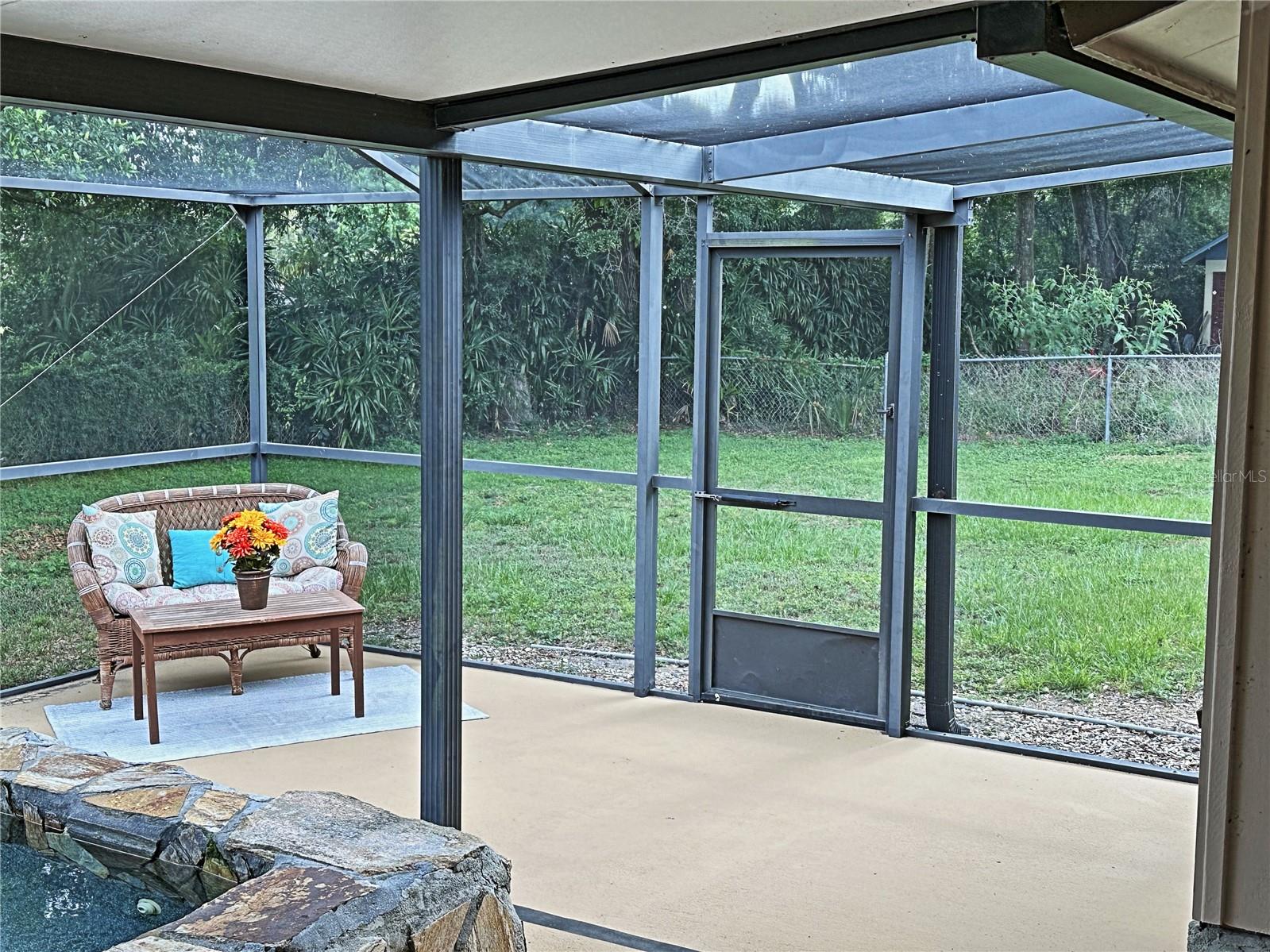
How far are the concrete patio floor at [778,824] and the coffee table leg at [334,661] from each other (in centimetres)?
49

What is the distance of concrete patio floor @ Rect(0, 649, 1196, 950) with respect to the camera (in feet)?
12.1

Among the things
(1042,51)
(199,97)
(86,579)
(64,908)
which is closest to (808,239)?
(199,97)

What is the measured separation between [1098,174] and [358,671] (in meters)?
3.99

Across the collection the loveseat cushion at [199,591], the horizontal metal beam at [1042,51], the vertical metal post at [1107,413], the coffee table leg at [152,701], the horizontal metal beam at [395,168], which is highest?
the horizontal metal beam at [395,168]

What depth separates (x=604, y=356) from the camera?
7238 millimetres

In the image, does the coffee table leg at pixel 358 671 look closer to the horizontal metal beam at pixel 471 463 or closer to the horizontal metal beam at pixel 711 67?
the horizontal metal beam at pixel 471 463

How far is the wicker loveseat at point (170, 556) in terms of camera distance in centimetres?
579

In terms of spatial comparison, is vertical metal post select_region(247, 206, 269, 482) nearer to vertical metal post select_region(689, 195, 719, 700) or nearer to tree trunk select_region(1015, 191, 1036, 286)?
vertical metal post select_region(689, 195, 719, 700)

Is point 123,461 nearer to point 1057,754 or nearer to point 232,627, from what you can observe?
point 232,627

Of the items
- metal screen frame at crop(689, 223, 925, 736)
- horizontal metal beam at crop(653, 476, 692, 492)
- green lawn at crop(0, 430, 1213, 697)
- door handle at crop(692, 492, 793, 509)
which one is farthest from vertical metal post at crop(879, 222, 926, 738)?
horizontal metal beam at crop(653, 476, 692, 492)

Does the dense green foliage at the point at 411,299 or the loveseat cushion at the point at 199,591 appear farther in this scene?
the loveseat cushion at the point at 199,591

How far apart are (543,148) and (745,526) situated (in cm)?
289

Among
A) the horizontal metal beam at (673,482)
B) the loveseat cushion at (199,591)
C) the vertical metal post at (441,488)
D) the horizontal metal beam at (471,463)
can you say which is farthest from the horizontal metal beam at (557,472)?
the vertical metal post at (441,488)

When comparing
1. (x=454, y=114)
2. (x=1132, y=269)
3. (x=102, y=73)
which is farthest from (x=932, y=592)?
(x=102, y=73)
